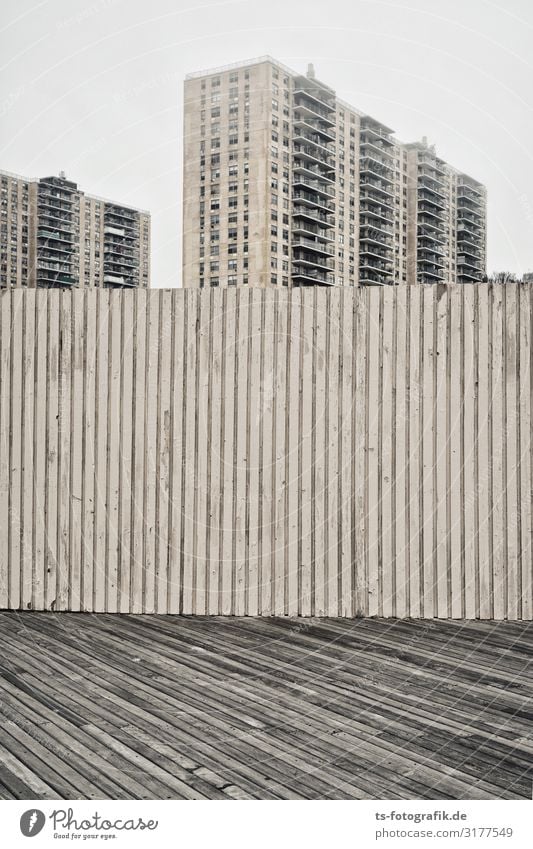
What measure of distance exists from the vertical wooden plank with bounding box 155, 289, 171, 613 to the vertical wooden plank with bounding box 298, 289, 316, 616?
1.73 ft

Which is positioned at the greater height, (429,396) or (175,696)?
(429,396)

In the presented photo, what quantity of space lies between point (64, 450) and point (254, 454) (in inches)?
39.5

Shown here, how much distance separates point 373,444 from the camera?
355cm

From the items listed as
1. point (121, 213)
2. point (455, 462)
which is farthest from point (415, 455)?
point (121, 213)

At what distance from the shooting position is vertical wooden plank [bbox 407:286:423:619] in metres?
3.51

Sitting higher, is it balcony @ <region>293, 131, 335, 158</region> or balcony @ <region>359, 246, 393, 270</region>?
balcony @ <region>293, 131, 335, 158</region>

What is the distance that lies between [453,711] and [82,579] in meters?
2.05

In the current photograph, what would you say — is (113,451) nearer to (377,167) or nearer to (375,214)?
(375,214)

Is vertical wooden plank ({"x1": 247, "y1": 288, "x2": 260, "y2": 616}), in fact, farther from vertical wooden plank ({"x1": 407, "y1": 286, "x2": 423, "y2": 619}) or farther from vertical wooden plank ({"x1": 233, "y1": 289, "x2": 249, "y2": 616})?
vertical wooden plank ({"x1": 407, "y1": 286, "x2": 423, "y2": 619})

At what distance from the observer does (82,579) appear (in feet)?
11.9

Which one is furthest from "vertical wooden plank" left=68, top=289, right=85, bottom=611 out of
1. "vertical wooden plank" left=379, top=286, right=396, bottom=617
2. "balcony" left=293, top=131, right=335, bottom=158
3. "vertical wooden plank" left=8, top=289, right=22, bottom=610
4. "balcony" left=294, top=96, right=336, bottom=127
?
"balcony" left=294, top=96, right=336, bottom=127

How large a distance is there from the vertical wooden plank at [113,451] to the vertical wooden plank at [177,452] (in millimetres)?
289

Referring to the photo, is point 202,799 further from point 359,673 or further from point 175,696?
point 359,673
